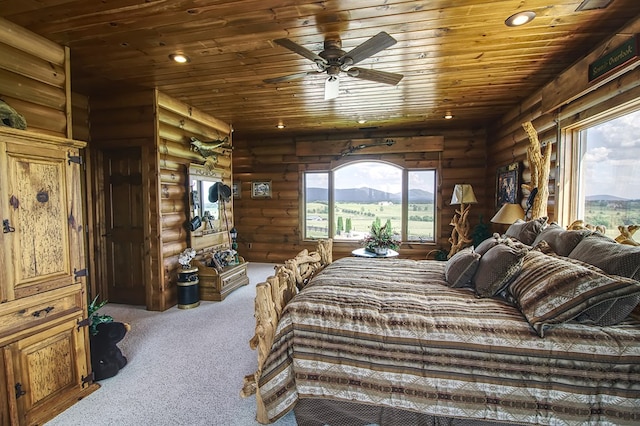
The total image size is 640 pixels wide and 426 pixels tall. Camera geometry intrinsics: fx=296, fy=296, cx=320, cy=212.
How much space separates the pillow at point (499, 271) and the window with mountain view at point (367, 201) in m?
4.07

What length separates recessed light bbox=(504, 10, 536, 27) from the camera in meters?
2.19

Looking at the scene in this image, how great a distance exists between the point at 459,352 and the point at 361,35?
2.47 metres

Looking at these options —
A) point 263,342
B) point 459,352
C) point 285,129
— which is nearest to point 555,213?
point 459,352

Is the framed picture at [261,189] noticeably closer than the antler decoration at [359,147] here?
No

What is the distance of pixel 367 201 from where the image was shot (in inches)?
254

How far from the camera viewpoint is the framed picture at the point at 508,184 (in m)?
4.36

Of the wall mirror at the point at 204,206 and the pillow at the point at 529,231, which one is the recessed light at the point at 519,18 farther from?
the wall mirror at the point at 204,206

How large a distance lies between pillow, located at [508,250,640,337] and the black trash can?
372 cm

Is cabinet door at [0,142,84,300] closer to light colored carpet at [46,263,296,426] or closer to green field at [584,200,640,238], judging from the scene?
light colored carpet at [46,263,296,426]

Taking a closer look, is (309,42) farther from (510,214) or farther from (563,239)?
(510,214)

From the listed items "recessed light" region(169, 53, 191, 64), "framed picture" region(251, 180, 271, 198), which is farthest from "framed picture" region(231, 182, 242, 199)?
"recessed light" region(169, 53, 191, 64)

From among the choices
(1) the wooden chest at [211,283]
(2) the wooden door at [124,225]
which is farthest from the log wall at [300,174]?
(2) the wooden door at [124,225]

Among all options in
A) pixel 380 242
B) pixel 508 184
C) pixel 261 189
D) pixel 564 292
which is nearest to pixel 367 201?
pixel 380 242

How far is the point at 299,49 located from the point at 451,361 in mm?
2305
